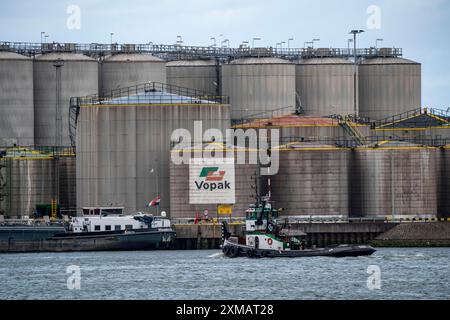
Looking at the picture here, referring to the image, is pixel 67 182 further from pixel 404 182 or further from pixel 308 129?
pixel 404 182

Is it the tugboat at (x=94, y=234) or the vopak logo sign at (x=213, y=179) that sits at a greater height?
the vopak logo sign at (x=213, y=179)

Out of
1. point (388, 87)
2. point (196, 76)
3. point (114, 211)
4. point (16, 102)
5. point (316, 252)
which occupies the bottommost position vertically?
point (316, 252)

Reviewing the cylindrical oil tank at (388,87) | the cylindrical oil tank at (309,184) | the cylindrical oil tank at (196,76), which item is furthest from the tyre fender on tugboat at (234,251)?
the cylindrical oil tank at (388,87)

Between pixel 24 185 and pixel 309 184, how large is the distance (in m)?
29.9

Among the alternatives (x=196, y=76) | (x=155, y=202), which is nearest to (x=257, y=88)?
(x=196, y=76)

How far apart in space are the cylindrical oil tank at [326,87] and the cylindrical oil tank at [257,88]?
19.1 feet

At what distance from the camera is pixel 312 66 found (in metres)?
178

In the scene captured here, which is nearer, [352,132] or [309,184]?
[309,184]

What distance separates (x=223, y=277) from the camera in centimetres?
9312

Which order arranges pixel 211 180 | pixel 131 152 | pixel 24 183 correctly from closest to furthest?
pixel 211 180
pixel 131 152
pixel 24 183

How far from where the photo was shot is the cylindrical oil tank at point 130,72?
170 metres

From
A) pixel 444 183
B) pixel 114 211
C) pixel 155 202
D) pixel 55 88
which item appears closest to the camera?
pixel 114 211

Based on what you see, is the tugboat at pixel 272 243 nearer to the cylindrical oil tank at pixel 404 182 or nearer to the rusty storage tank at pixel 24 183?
the cylindrical oil tank at pixel 404 182
